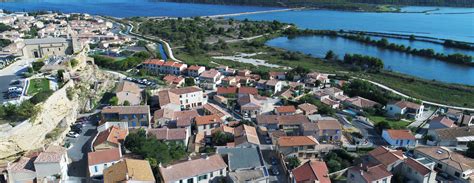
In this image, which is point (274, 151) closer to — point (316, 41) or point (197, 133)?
point (197, 133)

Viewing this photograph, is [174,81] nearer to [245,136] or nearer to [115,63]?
[115,63]

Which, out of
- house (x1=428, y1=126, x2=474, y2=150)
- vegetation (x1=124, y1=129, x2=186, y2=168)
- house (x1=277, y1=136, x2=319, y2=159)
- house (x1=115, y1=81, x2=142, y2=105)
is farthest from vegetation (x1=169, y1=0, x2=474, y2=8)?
vegetation (x1=124, y1=129, x2=186, y2=168)

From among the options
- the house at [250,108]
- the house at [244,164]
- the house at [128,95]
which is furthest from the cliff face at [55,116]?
the house at [250,108]

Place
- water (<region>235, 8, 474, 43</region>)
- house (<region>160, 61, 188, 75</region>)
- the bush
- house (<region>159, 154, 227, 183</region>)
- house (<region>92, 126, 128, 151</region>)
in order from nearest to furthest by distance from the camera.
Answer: house (<region>159, 154, 227, 183</region>), house (<region>92, 126, 128, 151</region>), the bush, house (<region>160, 61, 188, 75</region>), water (<region>235, 8, 474, 43</region>)

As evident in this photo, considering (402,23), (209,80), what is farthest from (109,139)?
(402,23)

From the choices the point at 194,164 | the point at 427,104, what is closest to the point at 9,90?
the point at 194,164

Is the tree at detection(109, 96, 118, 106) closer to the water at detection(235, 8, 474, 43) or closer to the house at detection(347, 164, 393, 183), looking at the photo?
the house at detection(347, 164, 393, 183)

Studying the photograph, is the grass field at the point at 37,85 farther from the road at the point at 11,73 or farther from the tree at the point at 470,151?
the tree at the point at 470,151
